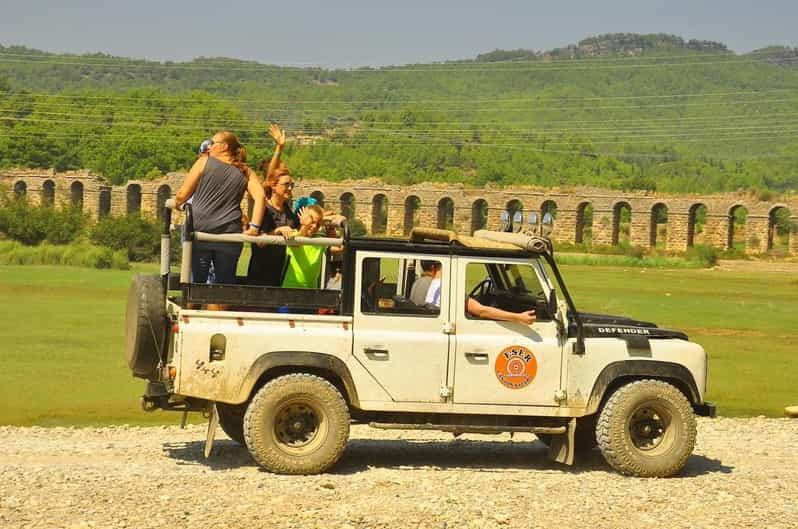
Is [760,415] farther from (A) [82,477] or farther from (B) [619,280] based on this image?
(B) [619,280]

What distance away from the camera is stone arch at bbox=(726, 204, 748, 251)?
7612 centimetres

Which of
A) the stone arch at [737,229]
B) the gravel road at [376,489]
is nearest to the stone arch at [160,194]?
the stone arch at [737,229]

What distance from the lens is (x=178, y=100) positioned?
374 ft

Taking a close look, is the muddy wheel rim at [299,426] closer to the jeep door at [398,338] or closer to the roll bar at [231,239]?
the jeep door at [398,338]

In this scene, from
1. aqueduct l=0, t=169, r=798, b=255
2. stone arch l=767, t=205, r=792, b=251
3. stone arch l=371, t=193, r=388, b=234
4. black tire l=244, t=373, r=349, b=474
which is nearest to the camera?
black tire l=244, t=373, r=349, b=474

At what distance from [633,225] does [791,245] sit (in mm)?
10478

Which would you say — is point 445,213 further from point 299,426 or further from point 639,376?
point 299,426

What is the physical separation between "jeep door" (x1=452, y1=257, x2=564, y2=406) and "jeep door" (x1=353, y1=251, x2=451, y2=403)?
0.47 feet

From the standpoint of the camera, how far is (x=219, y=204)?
35.7 feet

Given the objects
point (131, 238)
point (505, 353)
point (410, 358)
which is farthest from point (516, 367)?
point (131, 238)

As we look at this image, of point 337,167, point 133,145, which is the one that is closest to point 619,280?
point 133,145

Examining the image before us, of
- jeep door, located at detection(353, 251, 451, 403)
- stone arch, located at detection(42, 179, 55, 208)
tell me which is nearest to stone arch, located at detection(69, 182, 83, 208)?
stone arch, located at detection(42, 179, 55, 208)

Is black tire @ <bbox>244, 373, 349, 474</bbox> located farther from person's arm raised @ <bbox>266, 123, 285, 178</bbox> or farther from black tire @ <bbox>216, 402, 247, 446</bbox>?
person's arm raised @ <bbox>266, 123, 285, 178</bbox>

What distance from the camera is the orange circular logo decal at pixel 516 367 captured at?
10.7 metres
